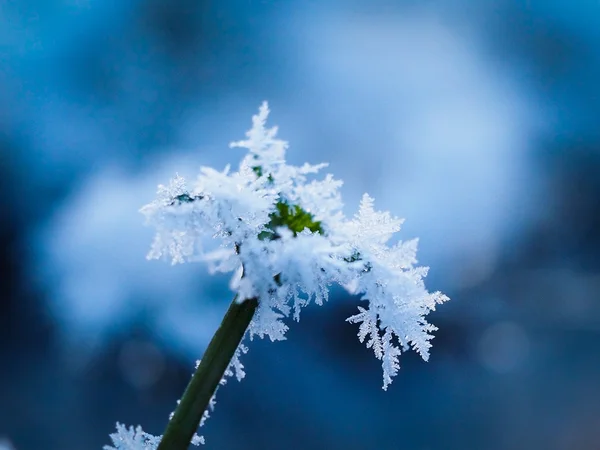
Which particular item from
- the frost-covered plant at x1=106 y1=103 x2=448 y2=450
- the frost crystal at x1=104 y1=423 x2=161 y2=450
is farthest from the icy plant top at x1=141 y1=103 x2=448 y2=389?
the frost crystal at x1=104 y1=423 x2=161 y2=450

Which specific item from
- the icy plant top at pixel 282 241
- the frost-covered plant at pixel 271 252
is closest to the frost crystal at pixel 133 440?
the frost-covered plant at pixel 271 252

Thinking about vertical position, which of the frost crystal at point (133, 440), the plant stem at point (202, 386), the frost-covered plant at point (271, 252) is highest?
the frost-covered plant at point (271, 252)

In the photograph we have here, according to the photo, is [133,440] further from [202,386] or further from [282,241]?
[282,241]

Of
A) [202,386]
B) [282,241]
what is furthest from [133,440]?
[282,241]

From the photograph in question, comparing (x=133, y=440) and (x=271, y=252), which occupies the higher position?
(x=271, y=252)

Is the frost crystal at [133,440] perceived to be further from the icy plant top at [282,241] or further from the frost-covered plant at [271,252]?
the icy plant top at [282,241]

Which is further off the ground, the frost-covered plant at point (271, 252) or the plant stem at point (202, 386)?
the frost-covered plant at point (271, 252)

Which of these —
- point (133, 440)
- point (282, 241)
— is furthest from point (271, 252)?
point (133, 440)
